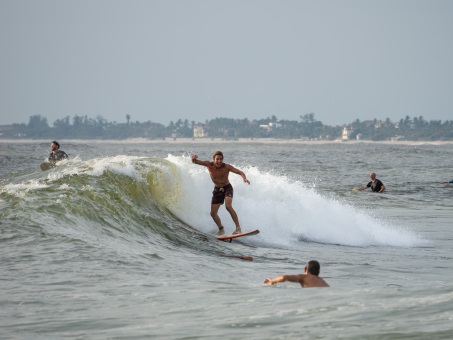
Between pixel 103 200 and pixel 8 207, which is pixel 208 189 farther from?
pixel 8 207

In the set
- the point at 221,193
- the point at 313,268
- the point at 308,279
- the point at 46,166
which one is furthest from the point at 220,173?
the point at 46,166

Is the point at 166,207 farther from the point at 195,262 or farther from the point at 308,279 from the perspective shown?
the point at 308,279

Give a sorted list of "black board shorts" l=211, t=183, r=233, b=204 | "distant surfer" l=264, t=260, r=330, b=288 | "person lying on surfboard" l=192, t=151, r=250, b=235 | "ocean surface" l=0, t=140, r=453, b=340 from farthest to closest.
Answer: "black board shorts" l=211, t=183, r=233, b=204 < "person lying on surfboard" l=192, t=151, r=250, b=235 < "distant surfer" l=264, t=260, r=330, b=288 < "ocean surface" l=0, t=140, r=453, b=340

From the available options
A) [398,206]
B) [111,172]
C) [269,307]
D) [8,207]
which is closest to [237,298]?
[269,307]

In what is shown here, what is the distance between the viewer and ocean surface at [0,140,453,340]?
8.06m

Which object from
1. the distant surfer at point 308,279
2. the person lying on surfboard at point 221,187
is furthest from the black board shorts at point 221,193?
the distant surfer at point 308,279

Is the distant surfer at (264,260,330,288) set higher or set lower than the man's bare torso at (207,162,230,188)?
lower

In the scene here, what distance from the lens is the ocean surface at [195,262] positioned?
26.5 ft

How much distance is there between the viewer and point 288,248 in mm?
16609

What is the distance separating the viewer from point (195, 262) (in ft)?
40.9

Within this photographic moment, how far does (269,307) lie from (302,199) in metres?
Answer: 12.3

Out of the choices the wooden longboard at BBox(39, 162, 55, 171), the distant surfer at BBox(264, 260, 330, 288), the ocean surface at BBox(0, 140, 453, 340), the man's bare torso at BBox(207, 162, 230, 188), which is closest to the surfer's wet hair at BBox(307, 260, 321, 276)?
the distant surfer at BBox(264, 260, 330, 288)

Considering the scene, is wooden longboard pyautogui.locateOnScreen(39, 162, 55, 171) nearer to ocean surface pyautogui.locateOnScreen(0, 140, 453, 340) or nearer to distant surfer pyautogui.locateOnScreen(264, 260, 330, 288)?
ocean surface pyautogui.locateOnScreen(0, 140, 453, 340)

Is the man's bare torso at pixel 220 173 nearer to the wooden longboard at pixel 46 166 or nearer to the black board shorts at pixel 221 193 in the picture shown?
the black board shorts at pixel 221 193
